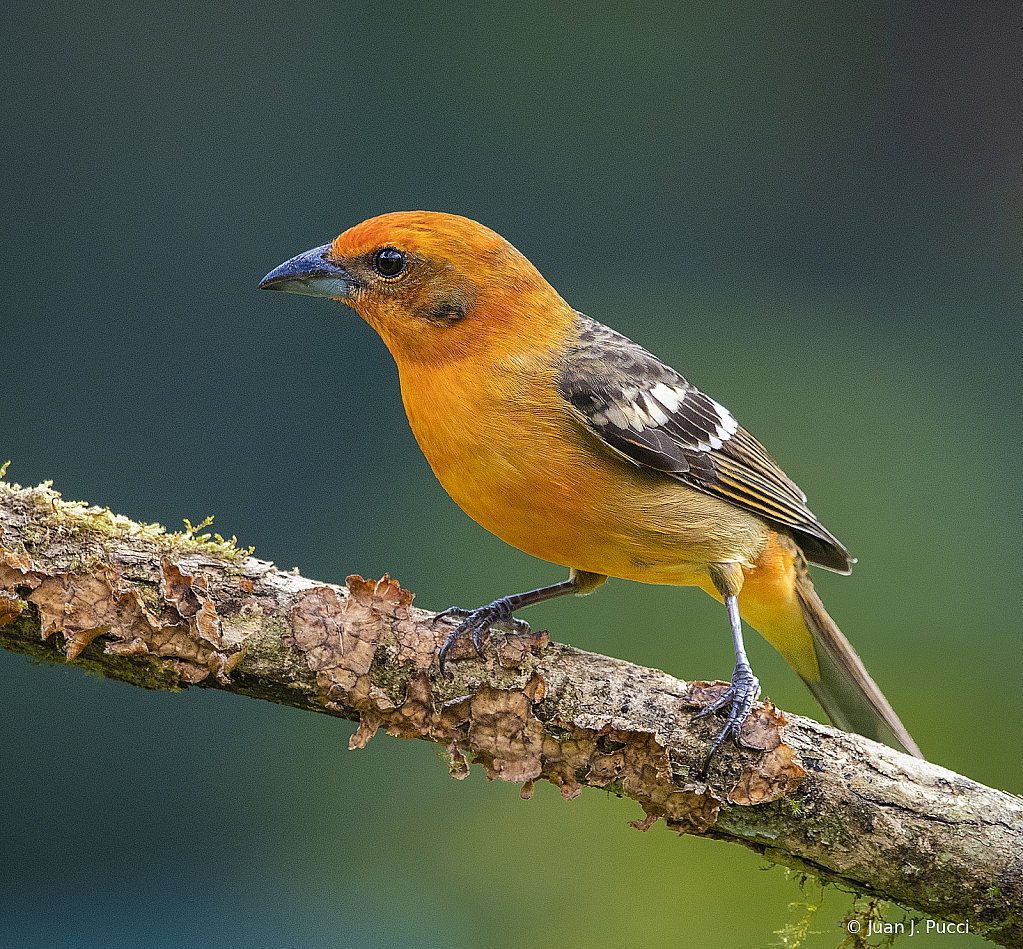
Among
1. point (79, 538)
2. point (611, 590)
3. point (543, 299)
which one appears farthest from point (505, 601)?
point (611, 590)

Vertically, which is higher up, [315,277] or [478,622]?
[315,277]

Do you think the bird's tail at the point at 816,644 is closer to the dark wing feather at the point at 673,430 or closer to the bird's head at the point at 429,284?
the dark wing feather at the point at 673,430

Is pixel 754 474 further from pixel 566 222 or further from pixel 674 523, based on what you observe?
pixel 566 222

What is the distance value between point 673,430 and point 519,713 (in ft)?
3.69

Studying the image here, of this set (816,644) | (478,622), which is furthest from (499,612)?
(816,644)

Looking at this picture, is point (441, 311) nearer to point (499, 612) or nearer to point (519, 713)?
point (499, 612)

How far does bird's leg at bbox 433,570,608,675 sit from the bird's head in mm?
822

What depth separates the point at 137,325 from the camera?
16.8ft

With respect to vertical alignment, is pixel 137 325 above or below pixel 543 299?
above

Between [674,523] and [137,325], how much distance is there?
10.8ft

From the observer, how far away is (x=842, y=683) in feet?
12.4

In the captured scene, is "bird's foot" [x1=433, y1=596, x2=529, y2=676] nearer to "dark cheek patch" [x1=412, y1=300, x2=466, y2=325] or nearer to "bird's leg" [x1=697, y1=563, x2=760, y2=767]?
"bird's leg" [x1=697, y1=563, x2=760, y2=767]

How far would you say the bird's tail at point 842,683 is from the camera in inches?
146

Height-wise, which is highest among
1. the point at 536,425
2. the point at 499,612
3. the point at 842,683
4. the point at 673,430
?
the point at 673,430
